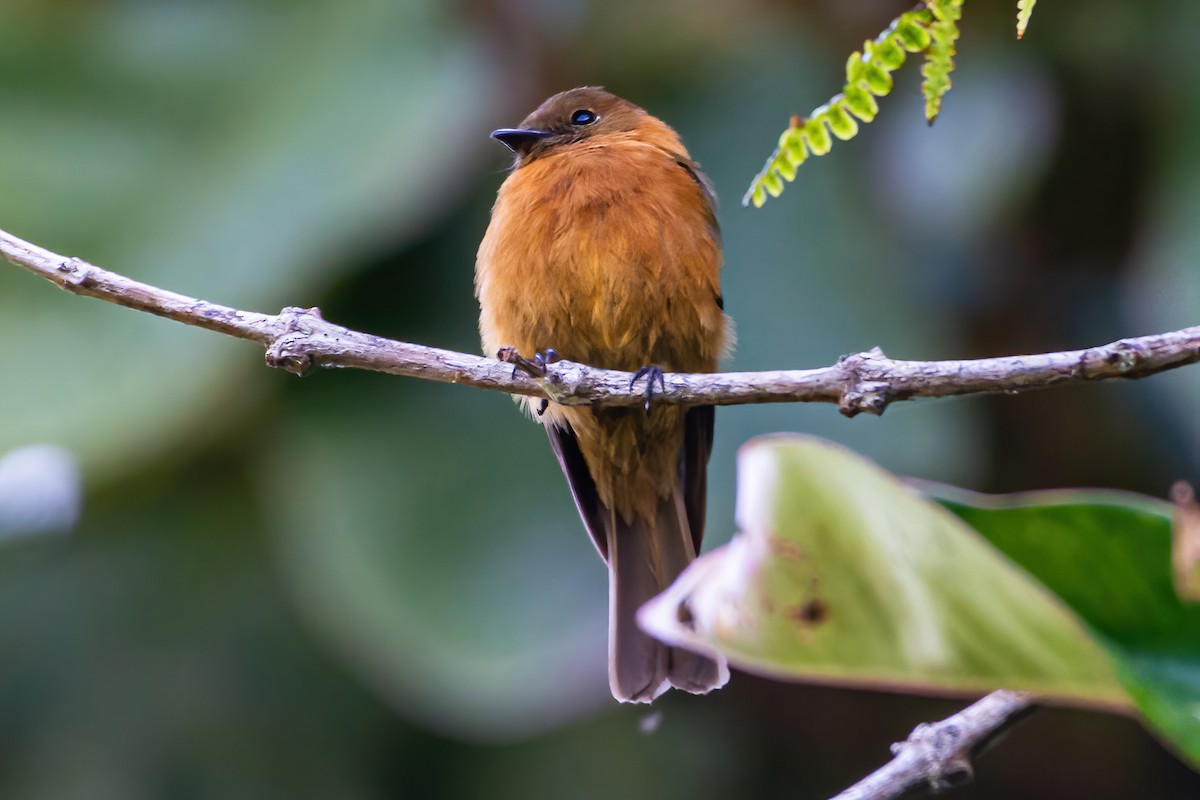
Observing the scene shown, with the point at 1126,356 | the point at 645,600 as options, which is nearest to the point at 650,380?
the point at 1126,356

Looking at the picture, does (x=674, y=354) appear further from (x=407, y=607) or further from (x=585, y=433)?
(x=407, y=607)

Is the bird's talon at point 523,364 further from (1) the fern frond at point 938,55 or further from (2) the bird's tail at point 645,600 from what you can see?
(1) the fern frond at point 938,55

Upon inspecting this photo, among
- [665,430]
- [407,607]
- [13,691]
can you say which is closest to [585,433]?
[665,430]

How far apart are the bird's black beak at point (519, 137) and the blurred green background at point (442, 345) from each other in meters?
0.77

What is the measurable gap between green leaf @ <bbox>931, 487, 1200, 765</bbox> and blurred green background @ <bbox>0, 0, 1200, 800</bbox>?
2.72m

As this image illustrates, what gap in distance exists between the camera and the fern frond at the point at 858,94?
6.92 feet

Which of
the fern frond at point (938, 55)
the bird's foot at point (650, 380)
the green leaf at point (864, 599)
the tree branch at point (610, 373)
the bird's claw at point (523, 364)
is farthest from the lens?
the bird's claw at point (523, 364)

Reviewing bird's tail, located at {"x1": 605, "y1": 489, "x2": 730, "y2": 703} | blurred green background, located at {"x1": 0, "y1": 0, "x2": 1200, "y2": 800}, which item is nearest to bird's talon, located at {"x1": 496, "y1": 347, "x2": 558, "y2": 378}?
bird's tail, located at {"x1": 605, "y1": 489, "x2": 730, "y2": 703}

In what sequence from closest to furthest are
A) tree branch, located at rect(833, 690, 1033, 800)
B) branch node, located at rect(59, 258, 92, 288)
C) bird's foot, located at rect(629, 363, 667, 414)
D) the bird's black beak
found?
1. tree branch, located at rect(833, 690, 1033, 800)
2. branch node, located at rect(59, 258, 92, 288)
3. bird's foot, located at rect(629, 363, 667, 414)
4. the bird's black beak

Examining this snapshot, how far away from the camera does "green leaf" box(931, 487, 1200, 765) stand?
5.46 feet

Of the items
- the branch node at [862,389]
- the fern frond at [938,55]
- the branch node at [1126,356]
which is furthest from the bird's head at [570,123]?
the branch node at [1126,356]

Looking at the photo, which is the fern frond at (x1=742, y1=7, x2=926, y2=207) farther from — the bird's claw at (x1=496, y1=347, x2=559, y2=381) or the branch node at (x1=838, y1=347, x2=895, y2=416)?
the bird's claw at (x1=496, y1=347, x2=559, y2=381)

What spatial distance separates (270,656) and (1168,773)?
3.85 metres

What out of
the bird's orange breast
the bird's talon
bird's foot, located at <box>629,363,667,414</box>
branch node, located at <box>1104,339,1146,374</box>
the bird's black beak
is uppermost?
the bird's black beak
